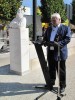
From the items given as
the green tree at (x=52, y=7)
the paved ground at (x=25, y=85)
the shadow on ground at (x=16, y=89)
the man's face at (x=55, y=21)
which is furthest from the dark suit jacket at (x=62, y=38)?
the green tree at (x=52, y=7)

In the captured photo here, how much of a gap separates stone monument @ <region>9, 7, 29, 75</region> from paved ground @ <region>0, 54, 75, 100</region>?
29 centimetres

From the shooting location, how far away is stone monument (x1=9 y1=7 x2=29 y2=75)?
737 cm

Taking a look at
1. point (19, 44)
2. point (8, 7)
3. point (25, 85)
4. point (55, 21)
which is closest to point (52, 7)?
point (8, 7)

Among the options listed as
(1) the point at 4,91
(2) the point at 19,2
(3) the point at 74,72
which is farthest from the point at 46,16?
(1) the point at 4,91

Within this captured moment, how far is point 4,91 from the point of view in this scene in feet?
20.2

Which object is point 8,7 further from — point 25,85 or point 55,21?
point 55,21

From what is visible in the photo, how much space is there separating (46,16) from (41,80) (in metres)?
25.2

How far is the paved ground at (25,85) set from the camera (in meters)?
5.77

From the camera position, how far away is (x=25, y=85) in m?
6.60

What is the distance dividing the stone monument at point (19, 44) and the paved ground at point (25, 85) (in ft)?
0.95

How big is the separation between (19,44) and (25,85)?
1313mm

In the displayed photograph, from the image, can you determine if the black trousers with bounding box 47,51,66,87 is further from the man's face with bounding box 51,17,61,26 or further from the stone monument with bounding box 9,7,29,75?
the stone monument with bounding box 9,7,29,75

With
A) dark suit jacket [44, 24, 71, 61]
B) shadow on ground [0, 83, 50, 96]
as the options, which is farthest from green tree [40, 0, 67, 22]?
dark suit jacket [44, 24, 71, 61]

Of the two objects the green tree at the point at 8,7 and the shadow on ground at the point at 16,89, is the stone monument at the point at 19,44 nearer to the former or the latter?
the shadow on ground at the point at 16,89
